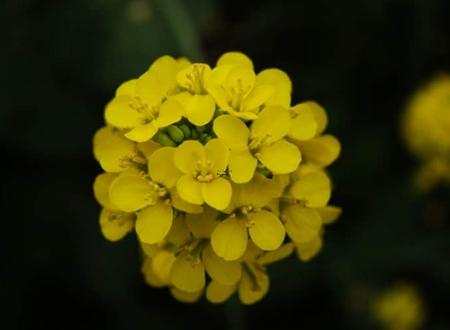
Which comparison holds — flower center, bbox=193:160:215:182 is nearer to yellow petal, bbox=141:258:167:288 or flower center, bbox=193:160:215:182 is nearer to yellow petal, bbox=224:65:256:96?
yellow petal, bbox=224:65:256:96

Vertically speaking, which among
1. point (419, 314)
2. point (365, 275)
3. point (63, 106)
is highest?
point (63, 106)

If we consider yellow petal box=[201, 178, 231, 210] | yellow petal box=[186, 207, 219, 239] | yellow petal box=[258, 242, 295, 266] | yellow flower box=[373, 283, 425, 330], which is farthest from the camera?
yellow flower box=[373, 283, 425, 330]

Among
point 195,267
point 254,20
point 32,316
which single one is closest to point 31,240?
point 32,316

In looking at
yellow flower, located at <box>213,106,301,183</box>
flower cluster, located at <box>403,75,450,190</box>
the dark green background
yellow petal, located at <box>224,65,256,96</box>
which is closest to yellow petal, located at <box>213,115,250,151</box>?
yellow flower, located at <box>213,106,301,183</box>

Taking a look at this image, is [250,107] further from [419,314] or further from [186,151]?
[419,314]

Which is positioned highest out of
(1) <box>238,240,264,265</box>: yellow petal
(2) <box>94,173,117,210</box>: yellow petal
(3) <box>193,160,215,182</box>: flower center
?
(2) <box>94,173,117,210</box>: yellow petal

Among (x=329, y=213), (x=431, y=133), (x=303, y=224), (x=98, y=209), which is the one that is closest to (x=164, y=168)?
(x=303, y=224)

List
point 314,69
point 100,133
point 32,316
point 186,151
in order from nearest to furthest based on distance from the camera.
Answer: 1. point 186,151
2. point 100,133
3. point 32,316
4. point 314,69

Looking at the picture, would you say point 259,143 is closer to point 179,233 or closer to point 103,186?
point 179,233
